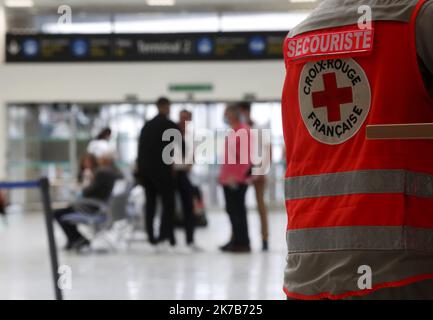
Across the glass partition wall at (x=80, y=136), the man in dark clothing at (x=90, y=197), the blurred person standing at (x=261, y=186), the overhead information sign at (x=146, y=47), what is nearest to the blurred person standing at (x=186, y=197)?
the blurred person standing at (x=261, y=186)

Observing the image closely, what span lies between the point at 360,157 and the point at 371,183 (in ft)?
0.19

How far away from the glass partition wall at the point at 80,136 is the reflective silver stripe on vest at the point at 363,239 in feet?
50.3

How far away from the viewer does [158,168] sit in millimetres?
7871

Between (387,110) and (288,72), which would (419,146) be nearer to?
(387,110)

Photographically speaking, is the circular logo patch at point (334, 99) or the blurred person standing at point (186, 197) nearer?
the circular logo patch at point (334, 99)

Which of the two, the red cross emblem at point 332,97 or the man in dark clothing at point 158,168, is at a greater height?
the red cross emblem at point 332,97

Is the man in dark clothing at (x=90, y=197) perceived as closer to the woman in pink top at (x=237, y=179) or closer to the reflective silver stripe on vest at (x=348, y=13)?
the woman in pink top at (x=237, y=179)

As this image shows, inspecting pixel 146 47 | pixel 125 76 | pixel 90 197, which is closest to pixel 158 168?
pixel 90 197

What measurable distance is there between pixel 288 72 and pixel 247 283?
4.13m

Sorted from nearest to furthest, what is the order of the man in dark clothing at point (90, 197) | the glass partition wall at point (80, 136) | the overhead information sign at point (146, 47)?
the man in dark clothing at point (90, 197)
the overhead information sign at point (146, 47)
the glass partition wall at point (80, 136)

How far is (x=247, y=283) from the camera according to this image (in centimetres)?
571

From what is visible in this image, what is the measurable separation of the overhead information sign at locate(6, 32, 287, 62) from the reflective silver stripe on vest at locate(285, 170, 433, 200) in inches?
585

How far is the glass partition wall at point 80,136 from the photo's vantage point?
56.3ft

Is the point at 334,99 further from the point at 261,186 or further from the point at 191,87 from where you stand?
the point at 191,87
